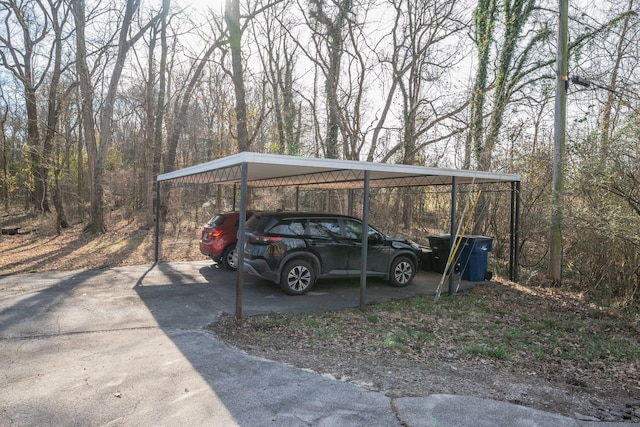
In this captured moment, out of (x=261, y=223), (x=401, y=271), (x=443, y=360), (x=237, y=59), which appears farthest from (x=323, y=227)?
(x=237, y=59)

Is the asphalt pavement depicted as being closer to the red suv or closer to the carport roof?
the carport roof

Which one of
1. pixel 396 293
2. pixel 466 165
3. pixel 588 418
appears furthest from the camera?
pixel 466 165

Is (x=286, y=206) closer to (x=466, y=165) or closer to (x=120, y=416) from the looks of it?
(x=466, y=165)

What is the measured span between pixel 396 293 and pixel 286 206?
34.6 feet

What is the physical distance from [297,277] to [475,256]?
4.31m

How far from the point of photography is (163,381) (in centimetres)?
378

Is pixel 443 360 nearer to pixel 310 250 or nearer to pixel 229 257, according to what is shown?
pixel 310 250

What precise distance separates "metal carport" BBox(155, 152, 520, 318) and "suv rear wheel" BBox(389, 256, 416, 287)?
932mm

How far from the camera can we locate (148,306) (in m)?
6.55

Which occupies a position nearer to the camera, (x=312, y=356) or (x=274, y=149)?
(x=312, y=356)

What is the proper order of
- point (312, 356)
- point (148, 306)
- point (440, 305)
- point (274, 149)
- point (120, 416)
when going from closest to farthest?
point (120, 416) → point (312, 356) → point (148, 306) → point (440, 305) → point (274, 149)

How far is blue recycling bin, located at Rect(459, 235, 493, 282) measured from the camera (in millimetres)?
9008

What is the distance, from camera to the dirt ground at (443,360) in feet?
12.5

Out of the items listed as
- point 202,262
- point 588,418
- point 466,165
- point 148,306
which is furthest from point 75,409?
point 466,165
